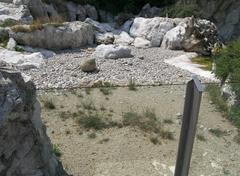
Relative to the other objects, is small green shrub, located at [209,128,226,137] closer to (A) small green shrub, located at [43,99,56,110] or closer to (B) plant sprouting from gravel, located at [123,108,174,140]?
(B) plant sprouting from gravel, located at [123,108,174,140]

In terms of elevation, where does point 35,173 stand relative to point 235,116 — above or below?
below

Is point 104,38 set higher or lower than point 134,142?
lower

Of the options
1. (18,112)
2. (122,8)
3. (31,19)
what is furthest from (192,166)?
(122,8)

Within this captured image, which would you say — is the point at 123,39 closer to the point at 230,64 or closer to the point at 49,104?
the point at 230,64

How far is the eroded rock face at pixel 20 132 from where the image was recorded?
5.00 m

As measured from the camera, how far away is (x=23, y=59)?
14422 mm

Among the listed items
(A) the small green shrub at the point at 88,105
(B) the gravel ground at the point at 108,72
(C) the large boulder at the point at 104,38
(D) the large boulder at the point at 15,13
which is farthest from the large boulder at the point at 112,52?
(A) the small green shrub at the point at 88,105

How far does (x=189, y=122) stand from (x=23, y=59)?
435 inches

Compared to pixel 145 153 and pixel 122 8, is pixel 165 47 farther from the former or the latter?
pixel 145 153

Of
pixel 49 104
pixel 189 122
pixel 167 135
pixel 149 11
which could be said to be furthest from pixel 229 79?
pixel 149 11

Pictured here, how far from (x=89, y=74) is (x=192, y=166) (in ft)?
28.7

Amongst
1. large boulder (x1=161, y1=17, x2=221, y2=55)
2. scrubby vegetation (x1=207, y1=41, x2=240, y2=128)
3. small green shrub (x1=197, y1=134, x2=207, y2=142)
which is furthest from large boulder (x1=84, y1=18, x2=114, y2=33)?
small green shrub (x1=197, y1=134, x2=207, y2=142)

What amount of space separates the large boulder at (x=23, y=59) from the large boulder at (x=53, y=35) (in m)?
1.33

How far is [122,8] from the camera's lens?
85.2 ft
